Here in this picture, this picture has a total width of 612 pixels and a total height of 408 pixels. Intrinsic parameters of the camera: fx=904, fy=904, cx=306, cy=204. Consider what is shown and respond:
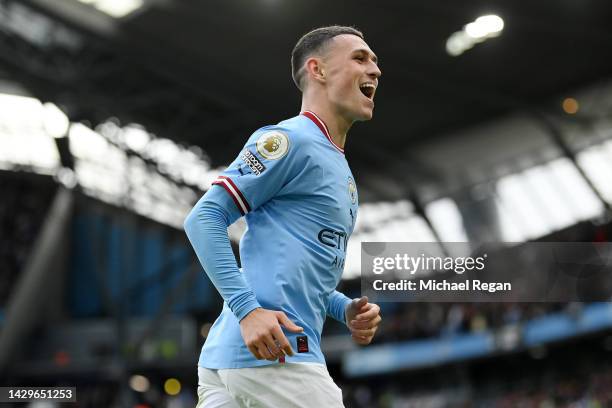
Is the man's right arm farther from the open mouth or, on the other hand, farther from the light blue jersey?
the open mouth

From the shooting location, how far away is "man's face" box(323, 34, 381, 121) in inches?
121

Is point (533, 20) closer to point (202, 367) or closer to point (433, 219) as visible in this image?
point (433, 219)

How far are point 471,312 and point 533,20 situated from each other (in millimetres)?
12212

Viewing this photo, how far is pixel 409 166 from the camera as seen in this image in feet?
86.3

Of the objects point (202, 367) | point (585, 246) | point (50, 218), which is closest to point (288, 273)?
point (202, 367)

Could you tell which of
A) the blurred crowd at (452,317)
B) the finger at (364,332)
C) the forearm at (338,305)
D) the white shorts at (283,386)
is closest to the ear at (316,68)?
the forearm at (338,305)

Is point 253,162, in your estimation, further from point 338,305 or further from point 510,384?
point 510,384

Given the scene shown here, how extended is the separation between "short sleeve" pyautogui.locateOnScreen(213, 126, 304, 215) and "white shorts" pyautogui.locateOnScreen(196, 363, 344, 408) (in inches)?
19.1

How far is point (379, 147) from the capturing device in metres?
24.7

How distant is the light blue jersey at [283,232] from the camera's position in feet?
8.79

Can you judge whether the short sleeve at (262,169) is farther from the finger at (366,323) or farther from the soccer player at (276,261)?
the finger at (366,323)

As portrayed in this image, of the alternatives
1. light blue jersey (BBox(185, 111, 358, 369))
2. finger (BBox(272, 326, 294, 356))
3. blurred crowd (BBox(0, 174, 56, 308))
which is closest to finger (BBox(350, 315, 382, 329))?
light blue jersey (BBox(185, 111, 358, 369))

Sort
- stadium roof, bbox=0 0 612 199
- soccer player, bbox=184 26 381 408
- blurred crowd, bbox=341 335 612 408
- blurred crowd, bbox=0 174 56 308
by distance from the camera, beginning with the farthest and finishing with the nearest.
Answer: blurred crowd, bbox=0 174 56 308
blurred crowd, bbox=341 335 612 408
stadium roof, bbox=0 0 612 199
soccer player, bbox=184 26 381 408

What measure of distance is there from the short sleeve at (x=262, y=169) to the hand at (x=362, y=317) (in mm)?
524
